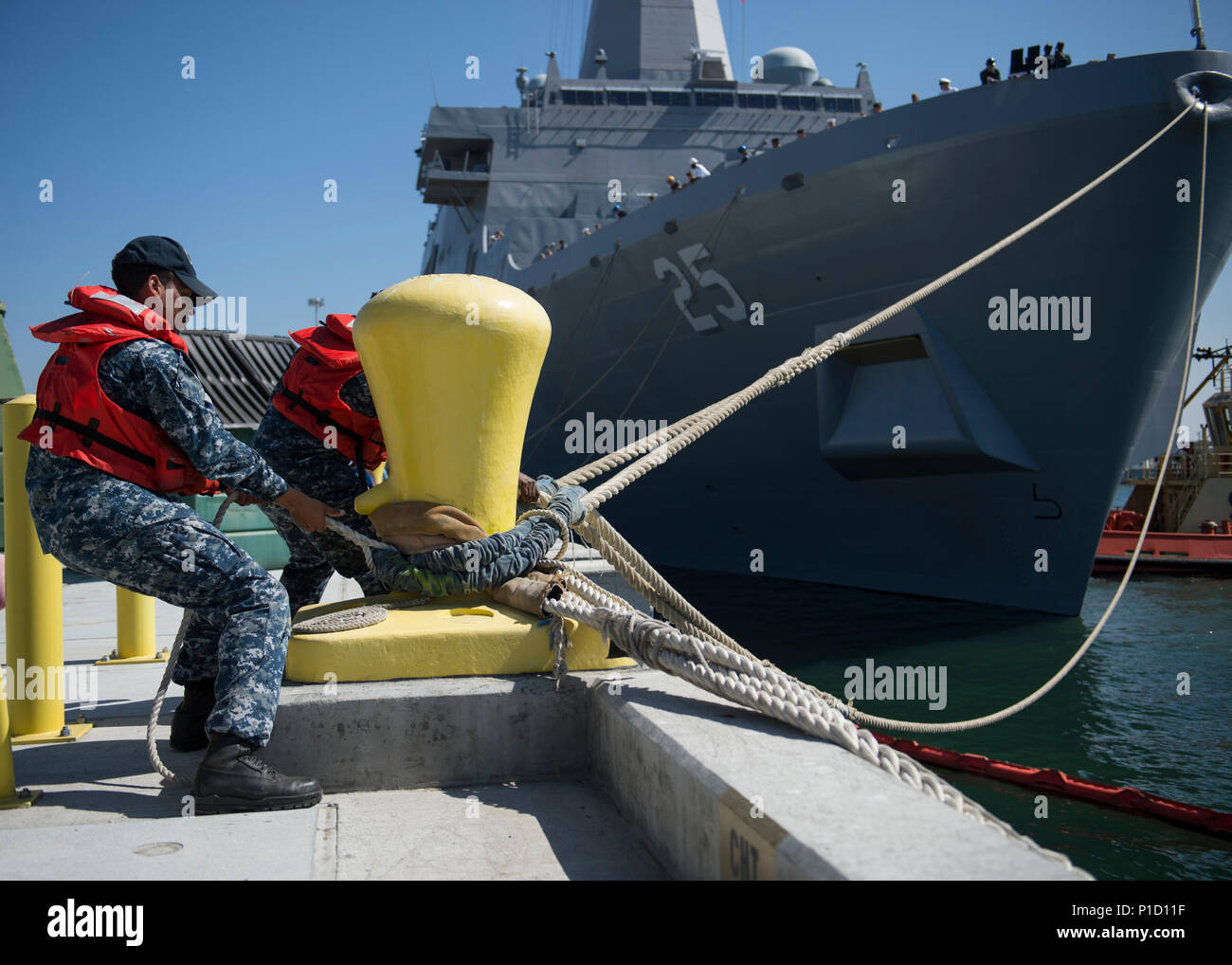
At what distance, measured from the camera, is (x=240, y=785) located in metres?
2.11

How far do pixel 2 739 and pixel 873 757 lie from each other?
6.43 ft

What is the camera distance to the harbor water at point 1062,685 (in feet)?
12.8

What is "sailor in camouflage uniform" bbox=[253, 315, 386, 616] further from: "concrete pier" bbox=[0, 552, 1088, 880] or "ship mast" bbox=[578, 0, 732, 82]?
"ship mast" bbox=[578, 0, 732, 82]

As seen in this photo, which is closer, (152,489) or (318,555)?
(152,489)

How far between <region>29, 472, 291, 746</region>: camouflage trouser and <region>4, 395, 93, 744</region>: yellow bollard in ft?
2.11

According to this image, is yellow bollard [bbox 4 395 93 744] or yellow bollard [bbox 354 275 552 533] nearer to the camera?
yellow bollard [bbox 354 275 552 533]

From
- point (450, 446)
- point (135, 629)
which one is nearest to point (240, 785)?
point (450, 446)

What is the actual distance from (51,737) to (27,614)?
0.40 m

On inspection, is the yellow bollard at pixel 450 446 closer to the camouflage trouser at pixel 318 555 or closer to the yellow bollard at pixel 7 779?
the camouflage trouser at pixel 318 555

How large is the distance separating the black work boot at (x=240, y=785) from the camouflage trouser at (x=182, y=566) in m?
0.05

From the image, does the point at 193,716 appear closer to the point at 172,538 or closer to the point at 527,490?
the point at 172,538

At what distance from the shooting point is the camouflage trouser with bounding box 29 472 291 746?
2215mm

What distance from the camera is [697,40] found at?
1881 cm

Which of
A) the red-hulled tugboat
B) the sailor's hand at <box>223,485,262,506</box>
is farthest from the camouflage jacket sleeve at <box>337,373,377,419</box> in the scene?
the red-hulled tugboat
